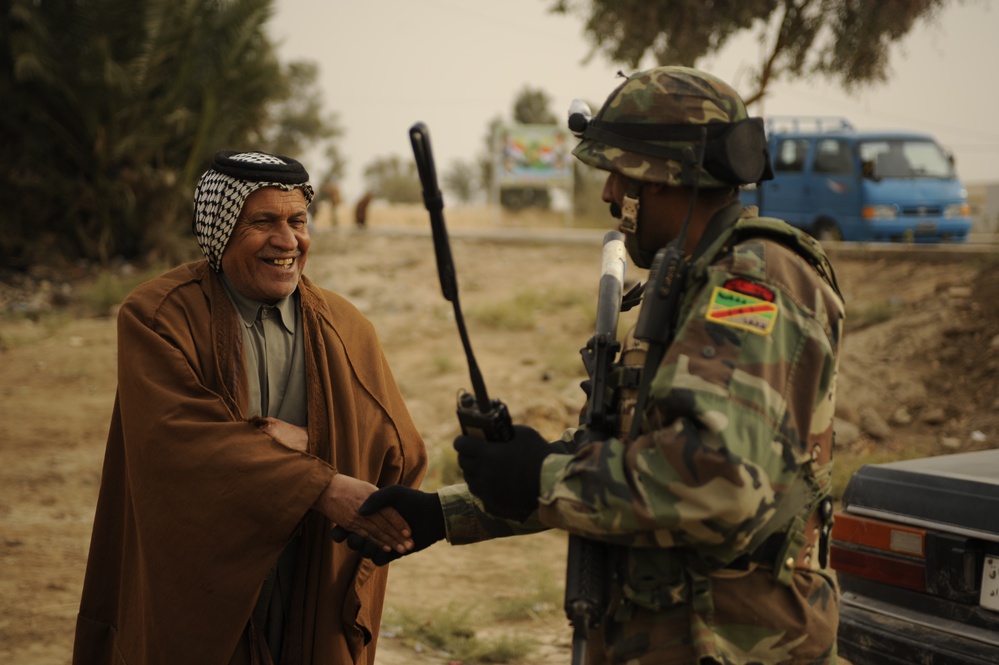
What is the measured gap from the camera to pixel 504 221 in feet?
111

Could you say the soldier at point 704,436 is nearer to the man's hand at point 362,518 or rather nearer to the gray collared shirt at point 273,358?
the man's hand at point 362,518

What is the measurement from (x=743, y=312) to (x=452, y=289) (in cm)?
60

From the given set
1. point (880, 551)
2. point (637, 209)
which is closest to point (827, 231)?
point (880, 551)

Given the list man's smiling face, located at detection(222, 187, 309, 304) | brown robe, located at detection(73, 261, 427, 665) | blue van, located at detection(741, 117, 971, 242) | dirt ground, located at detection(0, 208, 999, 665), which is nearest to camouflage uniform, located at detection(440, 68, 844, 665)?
brown robe, located at detection(73, 261, 427, 665)

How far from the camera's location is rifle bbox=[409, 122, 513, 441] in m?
2.07

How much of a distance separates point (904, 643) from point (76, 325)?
39.8ft

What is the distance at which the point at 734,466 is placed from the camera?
1897 millimetres

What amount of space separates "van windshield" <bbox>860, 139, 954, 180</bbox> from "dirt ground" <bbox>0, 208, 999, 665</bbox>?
340cm

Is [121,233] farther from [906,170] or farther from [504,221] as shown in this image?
[504,221]

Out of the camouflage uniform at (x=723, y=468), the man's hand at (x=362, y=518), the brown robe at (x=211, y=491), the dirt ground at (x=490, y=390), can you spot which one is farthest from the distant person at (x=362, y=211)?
the camouflage uniform at (x=723, y=468)

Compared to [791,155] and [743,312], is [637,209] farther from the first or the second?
[791,155]

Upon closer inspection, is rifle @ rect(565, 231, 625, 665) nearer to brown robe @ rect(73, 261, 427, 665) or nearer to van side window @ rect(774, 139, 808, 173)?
brown robe @ rect(73, 261, 427, 665)

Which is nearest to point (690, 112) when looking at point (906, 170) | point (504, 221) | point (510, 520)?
point (510, 520)

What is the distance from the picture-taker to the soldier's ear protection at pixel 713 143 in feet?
7.09
